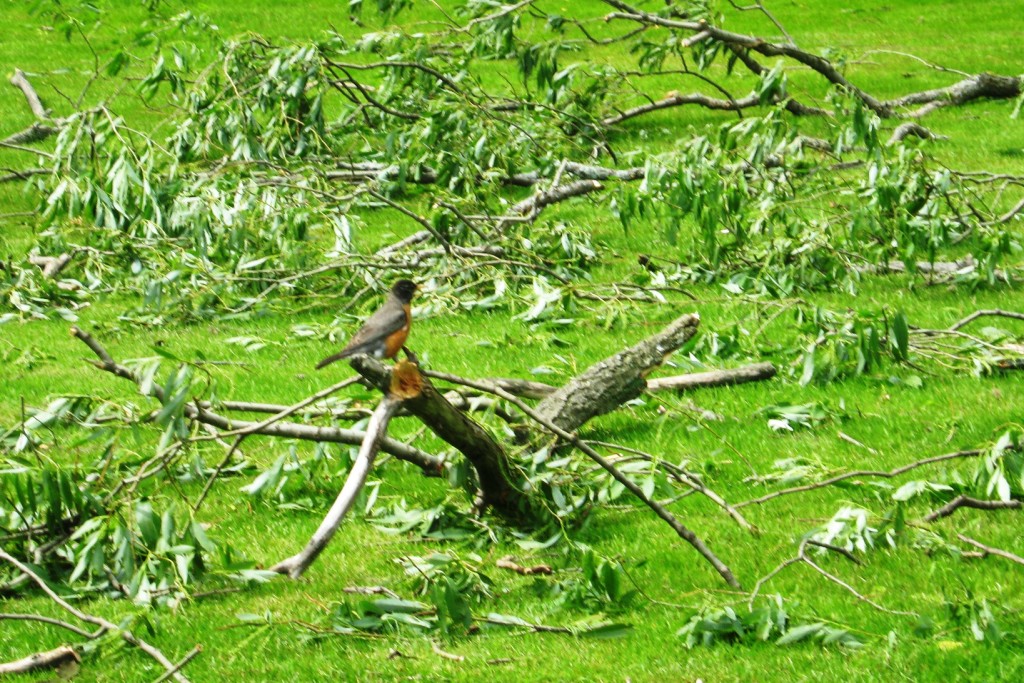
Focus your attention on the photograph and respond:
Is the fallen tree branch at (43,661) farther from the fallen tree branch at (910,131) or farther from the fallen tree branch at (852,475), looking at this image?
the fallen tree branch at (910,131)

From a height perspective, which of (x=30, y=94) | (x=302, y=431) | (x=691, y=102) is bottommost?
(x=30, y=94)

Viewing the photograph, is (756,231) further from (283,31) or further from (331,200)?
(283,31)

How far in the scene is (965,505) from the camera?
6730 mm

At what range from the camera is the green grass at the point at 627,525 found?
570 centimetres

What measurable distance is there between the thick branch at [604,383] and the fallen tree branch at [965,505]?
5.42 ft

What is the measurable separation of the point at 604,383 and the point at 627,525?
87cm

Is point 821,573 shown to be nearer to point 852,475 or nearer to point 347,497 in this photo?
point 852,475

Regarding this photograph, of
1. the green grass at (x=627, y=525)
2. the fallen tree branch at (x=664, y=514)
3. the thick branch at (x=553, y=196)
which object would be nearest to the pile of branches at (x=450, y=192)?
the thick branch at (x=553, y=196)

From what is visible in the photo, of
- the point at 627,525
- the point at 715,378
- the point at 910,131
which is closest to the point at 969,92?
the point at 910,131

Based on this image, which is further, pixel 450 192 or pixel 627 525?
pixel 450 192

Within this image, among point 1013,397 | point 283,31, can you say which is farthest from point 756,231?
point 283,31

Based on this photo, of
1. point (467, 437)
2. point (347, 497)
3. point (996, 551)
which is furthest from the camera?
point (467, 437)

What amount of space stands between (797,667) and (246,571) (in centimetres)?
238

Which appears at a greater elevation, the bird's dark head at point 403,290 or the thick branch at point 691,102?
the bird's dark head at point 403,290
